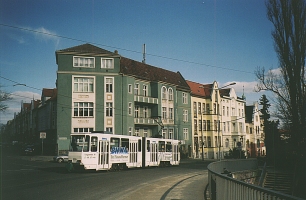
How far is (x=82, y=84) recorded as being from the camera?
44906 millimetres

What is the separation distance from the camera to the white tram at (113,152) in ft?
79.6

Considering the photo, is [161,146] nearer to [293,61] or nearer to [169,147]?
[169,147]

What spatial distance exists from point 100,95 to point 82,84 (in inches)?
111

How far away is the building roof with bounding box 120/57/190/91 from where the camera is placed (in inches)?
1966

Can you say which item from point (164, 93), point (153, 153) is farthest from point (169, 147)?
point (164, 93)

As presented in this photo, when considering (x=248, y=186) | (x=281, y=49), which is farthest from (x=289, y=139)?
(x=248, y=186)

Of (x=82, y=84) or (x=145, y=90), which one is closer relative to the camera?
(x=82, y=84)

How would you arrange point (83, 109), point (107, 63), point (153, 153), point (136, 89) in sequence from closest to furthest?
point (153, 153), point (83, 109), point (107, 63), point (136, 89)

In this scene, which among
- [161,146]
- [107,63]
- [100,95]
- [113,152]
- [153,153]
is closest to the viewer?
[113,152]

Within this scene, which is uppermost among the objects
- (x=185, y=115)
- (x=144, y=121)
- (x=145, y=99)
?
(x=145, y=99)

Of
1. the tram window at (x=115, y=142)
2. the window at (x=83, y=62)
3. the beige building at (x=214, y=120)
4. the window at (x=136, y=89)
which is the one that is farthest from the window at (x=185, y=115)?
the tram window at (x=115, y=142)

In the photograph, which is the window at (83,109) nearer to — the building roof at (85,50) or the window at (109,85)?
the window at (109,85)

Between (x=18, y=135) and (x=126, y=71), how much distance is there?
67.9m

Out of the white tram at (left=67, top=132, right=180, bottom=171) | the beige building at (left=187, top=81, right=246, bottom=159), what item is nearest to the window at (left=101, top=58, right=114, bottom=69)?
the white tram at (left=67, top=132, right=180, bottom=171)
